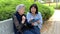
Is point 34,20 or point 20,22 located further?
point 34,20

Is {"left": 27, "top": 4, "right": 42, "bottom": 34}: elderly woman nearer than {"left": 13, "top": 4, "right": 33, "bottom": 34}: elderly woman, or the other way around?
{"left": 13, "top": 4, "right": 33, "bottom": 34}: elderly woman

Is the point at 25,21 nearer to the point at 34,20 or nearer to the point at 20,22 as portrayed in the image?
the point at 20,22

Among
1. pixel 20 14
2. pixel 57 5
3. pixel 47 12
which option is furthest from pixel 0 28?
A: pixel 57 5

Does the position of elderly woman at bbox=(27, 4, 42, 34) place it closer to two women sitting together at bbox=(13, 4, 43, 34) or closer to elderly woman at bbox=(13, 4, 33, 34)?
two women sitting together at bbox=(13, 4, 43, 34)

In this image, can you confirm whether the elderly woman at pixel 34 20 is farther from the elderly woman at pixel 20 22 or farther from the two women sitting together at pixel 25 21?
the elderly woman at pixel 20 22

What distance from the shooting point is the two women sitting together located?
6352 mm

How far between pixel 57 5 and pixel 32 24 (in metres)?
25.4

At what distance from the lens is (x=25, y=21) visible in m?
6.53

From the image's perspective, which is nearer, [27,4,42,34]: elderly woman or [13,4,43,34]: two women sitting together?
[13,4,43,34]: two women sitting together

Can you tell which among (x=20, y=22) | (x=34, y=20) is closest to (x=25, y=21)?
(x=20, y=22)

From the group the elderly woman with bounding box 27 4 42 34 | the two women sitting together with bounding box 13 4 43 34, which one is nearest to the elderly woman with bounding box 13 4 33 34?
the two women sitting together with bounding box 13 4 43 34

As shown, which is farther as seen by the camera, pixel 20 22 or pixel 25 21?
pixel 25 21

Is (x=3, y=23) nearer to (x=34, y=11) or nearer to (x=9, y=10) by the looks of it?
(x=34, y=11)

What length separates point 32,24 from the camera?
655cm
